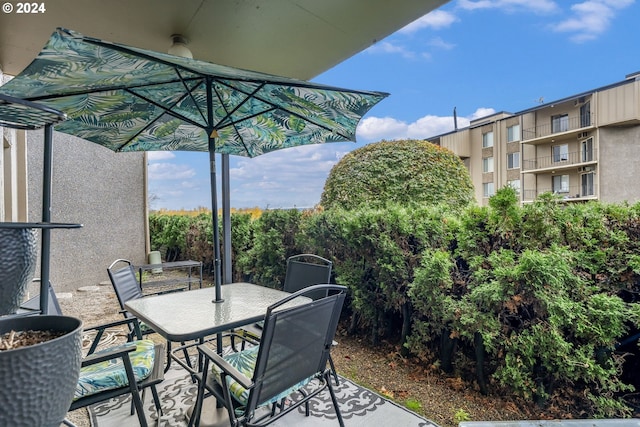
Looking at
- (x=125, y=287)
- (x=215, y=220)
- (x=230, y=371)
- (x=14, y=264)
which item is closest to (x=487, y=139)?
(x=215, y=220)

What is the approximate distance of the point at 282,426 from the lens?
2.19 m

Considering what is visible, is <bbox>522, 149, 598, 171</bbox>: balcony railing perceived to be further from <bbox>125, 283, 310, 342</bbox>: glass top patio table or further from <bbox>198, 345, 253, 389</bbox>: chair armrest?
<bbox>198, 345, 253, 389</bbox>: chair armrest

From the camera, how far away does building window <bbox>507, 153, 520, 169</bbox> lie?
59.0ft

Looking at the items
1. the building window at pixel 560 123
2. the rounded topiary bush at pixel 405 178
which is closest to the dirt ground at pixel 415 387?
the rounded topiary bush at pixel 405 178

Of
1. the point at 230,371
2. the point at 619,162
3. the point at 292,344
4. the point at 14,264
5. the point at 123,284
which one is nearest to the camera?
the point at 14,264

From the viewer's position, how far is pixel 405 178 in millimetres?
4691

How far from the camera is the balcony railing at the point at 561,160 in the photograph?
1436cm

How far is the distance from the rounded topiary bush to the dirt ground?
6.35 feet

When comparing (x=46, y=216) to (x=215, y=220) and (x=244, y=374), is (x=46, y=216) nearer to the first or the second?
(x=244, y=374)

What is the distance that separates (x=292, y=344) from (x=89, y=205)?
A: 6.57 meters

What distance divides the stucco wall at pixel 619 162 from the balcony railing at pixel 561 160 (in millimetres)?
554

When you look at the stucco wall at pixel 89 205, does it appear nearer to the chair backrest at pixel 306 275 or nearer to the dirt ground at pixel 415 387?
the dirt ground at pixel 415 387

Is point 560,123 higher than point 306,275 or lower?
higher

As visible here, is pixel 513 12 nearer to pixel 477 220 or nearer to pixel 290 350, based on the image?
pixel 477 220
